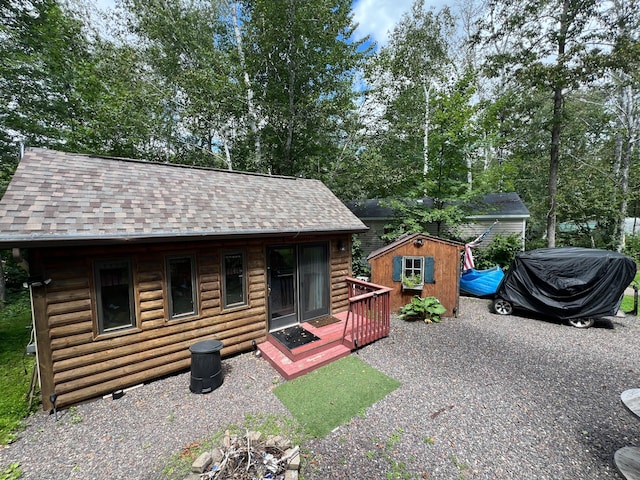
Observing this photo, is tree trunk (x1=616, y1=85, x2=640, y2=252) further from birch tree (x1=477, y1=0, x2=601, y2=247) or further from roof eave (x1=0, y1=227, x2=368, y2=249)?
roof eave (x1=0, y1=227, x2=368, y2=249)

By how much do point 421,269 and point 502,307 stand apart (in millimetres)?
2468

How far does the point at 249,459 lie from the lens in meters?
2.56

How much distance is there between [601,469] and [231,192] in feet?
22.1

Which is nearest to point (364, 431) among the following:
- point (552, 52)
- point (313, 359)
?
point (313, 359)

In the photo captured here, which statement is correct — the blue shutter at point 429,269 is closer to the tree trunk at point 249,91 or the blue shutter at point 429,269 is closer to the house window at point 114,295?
the house window at point 114,295

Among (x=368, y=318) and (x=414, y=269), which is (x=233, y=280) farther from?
(x=414, y=269)

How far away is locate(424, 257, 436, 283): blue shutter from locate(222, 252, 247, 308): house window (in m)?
4.87

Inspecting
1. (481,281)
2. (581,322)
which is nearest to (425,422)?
(581,322)

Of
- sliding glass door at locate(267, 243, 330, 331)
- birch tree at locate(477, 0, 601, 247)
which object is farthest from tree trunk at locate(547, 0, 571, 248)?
sliding glass door at locate(267, 243, 330, 331)

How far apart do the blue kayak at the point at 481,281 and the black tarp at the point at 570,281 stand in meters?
1.60

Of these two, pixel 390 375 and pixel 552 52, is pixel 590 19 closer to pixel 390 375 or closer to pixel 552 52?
pixel 552 52

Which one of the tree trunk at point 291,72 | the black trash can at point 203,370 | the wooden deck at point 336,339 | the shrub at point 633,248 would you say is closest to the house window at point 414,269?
the wooden deck at point 336,339

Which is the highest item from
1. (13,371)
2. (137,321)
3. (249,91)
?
(249,91)

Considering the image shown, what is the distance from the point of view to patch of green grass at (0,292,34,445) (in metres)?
3.28
